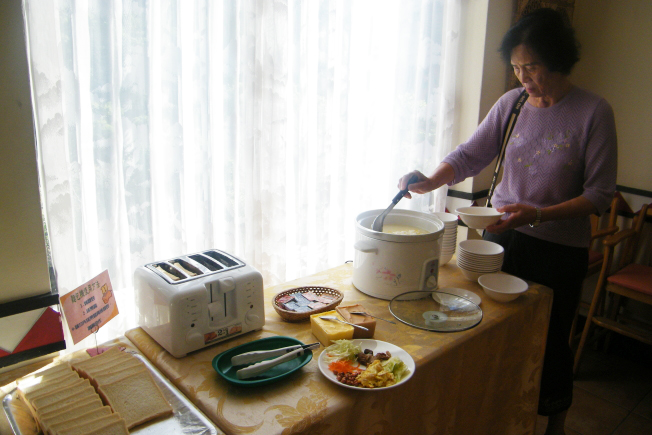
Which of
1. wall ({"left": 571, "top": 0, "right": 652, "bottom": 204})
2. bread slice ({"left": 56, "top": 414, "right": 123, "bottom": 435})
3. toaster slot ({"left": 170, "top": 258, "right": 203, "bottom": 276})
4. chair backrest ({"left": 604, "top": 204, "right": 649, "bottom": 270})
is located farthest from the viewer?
wall ({"left": 571, "top": 0, "right": 652, "bottom": 204})

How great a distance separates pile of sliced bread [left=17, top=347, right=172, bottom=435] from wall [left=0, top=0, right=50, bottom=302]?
25 cm

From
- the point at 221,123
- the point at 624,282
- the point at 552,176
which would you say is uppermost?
the point at 221,123

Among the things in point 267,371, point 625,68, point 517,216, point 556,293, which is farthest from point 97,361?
point 625,68

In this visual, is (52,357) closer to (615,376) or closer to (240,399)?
(240,399)

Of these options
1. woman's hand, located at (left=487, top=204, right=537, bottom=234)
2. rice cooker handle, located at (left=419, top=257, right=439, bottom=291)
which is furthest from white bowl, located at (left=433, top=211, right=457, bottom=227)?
rice cooker handle, located at (left=419, top=257, right=439, bottom=291)

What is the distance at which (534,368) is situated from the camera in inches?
57.3

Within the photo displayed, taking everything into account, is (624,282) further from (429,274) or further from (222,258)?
(222,258)

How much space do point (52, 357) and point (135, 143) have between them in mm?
589

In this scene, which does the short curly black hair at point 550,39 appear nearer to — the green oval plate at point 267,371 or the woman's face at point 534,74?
the woman's face at point 534,74

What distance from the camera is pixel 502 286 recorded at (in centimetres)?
140

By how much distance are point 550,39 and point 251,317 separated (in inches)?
47.6

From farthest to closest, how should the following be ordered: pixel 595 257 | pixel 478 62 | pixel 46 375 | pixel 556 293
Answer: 1. pixel 595 257
2. pixel 478 62
3. pixel 556 293
4. pixel 46 375

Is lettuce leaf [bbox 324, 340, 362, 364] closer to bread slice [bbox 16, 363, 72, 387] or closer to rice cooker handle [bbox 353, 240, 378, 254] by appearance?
rice cooker handle [bbox 353, 240, 378, 254]

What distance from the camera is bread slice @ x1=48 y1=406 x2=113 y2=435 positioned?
759 mm
